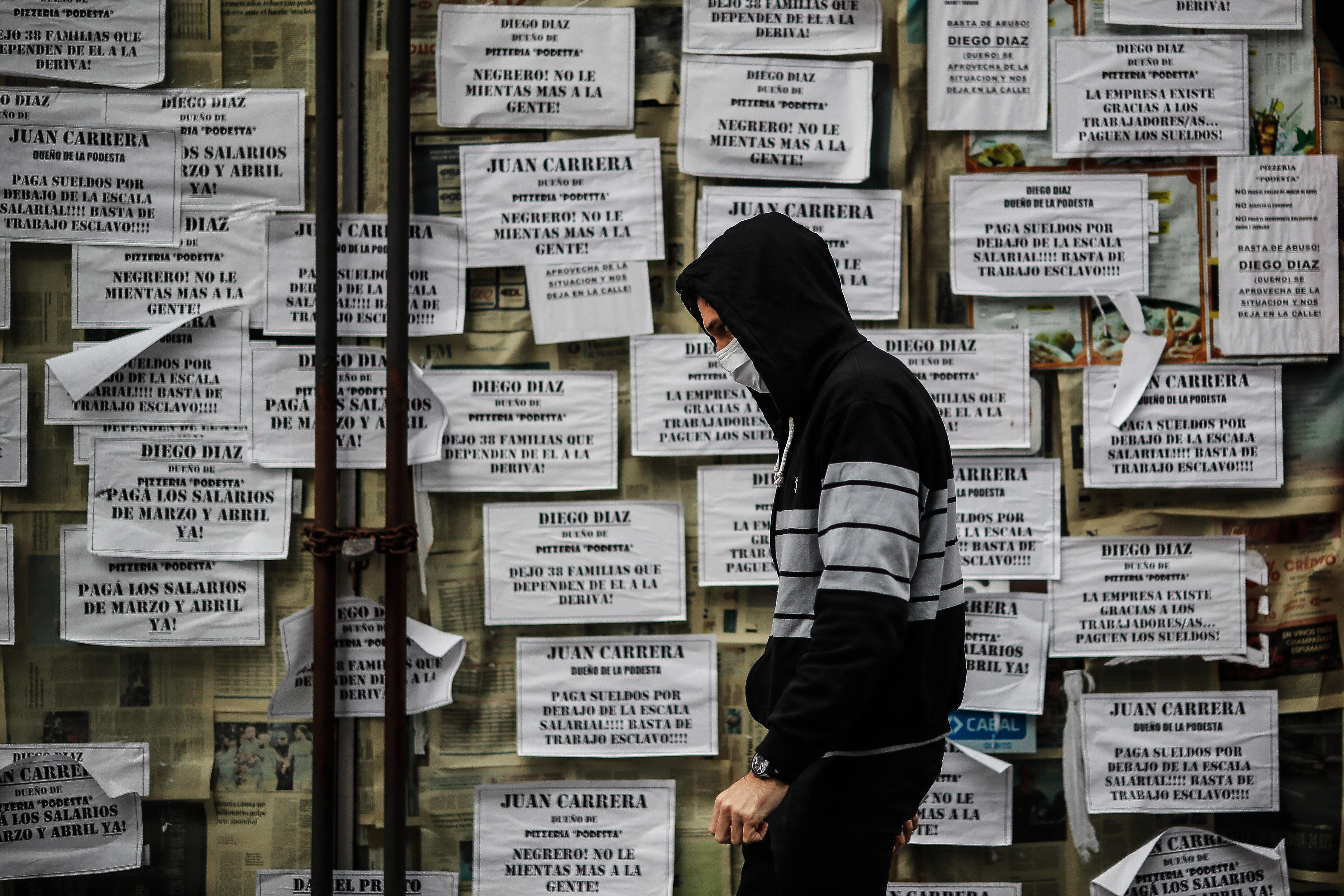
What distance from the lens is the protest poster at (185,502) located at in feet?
6.57

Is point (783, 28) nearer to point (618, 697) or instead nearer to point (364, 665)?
point (618, 697)

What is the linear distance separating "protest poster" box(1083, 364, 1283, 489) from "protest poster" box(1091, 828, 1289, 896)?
76 cm

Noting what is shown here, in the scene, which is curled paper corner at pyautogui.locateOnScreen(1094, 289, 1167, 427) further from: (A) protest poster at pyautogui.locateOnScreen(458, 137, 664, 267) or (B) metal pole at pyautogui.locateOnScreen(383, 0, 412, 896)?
(B) metal pole at pyautogui.locateOnScreen(383, 0, 412, 896)

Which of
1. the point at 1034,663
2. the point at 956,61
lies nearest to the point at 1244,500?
the point at 1034,663

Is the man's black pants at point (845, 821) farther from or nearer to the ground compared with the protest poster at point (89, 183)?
nearer to the ground

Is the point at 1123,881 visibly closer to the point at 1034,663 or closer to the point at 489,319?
the point at 1034,663

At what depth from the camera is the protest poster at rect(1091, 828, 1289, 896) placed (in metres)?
2.09

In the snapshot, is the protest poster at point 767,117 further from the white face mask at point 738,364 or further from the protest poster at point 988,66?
the white face mask at point 738,364

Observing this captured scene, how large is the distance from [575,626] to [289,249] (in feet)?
3.21

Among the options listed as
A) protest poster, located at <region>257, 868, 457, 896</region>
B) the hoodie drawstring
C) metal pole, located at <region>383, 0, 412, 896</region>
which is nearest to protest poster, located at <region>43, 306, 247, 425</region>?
metal pole, located at <region>383, 0, 412, 896</region>

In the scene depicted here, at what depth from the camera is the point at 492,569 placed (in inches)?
79.9

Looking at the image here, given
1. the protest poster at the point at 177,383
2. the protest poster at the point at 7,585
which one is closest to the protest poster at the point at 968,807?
the protest poster at the point at 177,383

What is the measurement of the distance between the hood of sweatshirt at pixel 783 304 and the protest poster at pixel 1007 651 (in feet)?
3.10

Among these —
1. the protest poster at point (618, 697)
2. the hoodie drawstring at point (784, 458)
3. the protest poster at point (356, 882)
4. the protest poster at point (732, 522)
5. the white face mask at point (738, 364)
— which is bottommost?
the protest poster at point (356, 882)
